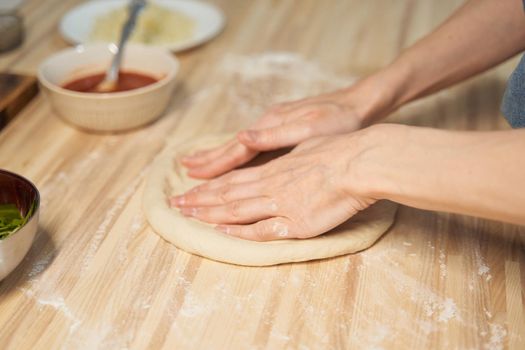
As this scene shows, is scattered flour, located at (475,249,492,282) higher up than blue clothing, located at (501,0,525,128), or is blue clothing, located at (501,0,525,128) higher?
blue clothing, located at (501,0,525,128)

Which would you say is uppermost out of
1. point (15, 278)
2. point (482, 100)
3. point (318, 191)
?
point (318, 191)

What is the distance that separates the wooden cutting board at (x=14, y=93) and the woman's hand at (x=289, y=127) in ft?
1.74

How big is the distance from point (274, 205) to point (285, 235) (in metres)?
0.06

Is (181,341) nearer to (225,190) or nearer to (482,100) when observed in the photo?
(225,190)

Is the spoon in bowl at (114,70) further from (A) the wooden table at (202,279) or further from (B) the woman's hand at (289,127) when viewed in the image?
(B) the woman's hand at (289,127)

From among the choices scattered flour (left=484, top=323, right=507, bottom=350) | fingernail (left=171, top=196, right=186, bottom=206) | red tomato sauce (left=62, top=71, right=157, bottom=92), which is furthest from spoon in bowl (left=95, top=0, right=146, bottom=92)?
scattered flour (left=484, top=323, right=507, bottom=350)

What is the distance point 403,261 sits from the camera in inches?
46.1

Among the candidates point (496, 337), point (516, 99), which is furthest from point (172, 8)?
point (496, 337)

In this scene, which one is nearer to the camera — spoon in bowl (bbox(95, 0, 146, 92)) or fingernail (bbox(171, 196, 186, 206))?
fingernail (bbox(171, 196, 186, 206))

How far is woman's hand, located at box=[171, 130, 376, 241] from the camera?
108 centimetres

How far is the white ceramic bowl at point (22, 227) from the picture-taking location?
3.25ft

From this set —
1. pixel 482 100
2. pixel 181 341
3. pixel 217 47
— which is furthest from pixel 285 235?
pixel 217 47

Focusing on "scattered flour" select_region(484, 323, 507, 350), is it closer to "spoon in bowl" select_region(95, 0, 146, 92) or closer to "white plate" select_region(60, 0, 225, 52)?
"spoon in bowl" select_region(95, 0, 146, 92)

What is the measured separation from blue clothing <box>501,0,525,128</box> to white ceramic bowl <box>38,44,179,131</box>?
794 mm
